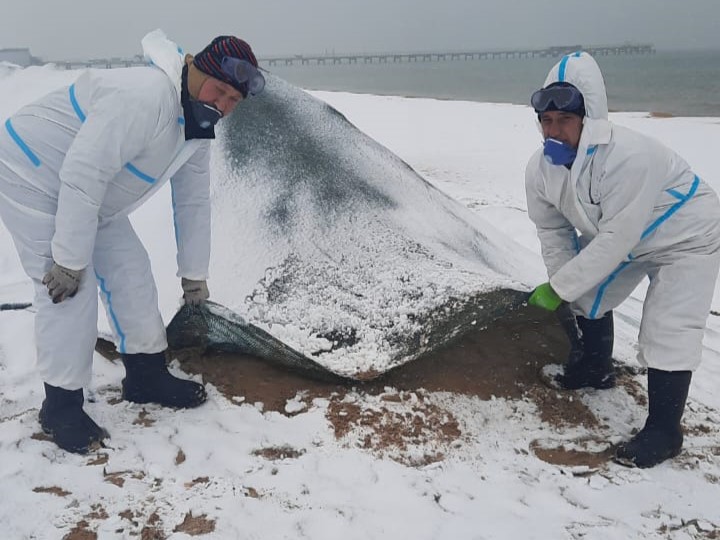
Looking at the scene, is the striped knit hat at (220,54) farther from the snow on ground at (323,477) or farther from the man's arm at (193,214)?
the snow on ground at (323,477)

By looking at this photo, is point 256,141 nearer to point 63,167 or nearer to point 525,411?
point 63,167

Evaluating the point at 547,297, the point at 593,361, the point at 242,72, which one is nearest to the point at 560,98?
the point at 547,297

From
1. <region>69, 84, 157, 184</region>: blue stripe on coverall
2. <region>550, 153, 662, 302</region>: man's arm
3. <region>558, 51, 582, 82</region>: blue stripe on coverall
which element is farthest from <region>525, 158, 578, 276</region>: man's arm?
<region>69, 84, 157, 184</region>: blue stripe on coverall

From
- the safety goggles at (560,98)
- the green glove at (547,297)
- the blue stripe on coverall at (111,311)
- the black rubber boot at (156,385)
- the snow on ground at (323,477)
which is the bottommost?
the snow on ground at (323,477)

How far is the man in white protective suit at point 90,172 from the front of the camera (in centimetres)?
170

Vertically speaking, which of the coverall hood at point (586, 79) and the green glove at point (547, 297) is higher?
the coverall hood at point (586, 79)

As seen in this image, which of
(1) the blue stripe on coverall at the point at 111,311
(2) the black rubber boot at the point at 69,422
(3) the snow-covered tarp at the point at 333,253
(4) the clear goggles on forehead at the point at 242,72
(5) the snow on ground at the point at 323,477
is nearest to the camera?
(5) the snow on ground at the point at 323,477

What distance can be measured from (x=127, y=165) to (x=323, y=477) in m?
1.11

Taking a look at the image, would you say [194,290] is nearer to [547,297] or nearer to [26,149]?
[26,149]

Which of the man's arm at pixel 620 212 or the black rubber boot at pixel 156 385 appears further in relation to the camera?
the black rubber boot at pixel 156 385

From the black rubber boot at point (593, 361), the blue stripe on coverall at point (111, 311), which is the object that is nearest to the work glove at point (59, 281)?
the blue stripe on coverall at point (111, 311)

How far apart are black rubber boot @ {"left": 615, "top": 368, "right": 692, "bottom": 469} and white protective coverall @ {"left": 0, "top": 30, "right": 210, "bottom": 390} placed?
1.68m

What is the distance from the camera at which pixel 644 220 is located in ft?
6.04

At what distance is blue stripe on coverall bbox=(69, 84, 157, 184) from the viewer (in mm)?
1787
